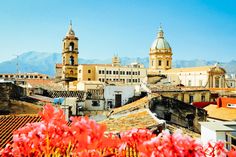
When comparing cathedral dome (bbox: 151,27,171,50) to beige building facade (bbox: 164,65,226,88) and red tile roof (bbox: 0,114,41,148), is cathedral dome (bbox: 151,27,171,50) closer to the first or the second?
beige building facade (bbox: 164,65,226,88)

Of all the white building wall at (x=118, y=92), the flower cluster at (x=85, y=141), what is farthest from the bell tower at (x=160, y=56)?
the flower cluster at (x=85, y=141)

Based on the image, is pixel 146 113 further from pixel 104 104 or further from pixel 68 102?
pixel 104 104

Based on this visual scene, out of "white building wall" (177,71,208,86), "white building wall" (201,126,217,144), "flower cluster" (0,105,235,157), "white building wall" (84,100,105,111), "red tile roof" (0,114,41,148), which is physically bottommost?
"white building wall" (84,100,105,111)

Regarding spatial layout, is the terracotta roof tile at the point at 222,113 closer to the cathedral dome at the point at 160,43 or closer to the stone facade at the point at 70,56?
the stone facade at the point at 70,56

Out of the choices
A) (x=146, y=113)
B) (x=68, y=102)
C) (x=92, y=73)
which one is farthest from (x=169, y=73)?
(x=146, y=113)

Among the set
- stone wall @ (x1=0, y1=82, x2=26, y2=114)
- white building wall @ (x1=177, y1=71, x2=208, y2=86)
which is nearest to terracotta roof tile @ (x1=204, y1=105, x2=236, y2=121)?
stone wall @ (x1=0, y1=82, x2=26, y2=114)

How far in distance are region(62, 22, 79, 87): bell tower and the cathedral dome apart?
113 ft

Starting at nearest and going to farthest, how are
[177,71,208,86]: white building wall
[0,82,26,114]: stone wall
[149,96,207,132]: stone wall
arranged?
[0,82,26,114]: stone wall < [149,96,207,132]: stone wall < [177,71,208,86]: white building wall

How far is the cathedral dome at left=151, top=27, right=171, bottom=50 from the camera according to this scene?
344 ft

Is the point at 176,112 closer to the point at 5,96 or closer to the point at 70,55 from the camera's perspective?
the point at 5,96

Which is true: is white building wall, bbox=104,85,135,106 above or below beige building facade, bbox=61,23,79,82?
below

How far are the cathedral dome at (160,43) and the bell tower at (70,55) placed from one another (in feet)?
113

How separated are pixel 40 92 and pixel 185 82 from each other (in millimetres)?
56639

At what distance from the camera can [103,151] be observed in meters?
3.29
